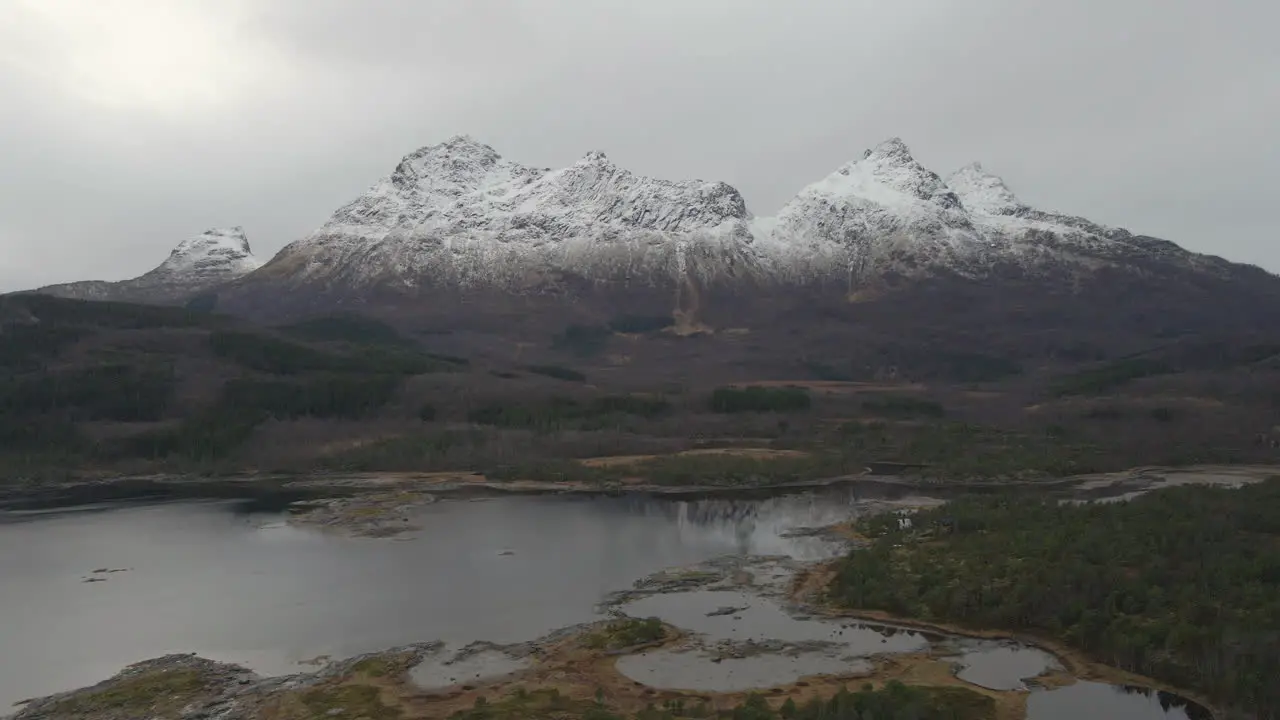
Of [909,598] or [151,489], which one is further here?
[151,489]

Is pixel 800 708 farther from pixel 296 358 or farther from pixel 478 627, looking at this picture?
pixel 296 358

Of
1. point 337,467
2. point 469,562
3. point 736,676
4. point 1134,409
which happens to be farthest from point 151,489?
point 1134,409

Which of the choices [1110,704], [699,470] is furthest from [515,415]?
[1110,704]

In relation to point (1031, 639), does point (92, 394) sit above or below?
above

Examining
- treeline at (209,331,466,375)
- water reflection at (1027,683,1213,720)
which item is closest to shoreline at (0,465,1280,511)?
treeline at (209,331,466,375)

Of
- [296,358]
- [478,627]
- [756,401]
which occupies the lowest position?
[478,627]

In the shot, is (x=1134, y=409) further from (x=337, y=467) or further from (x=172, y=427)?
(x=172, y=427)
